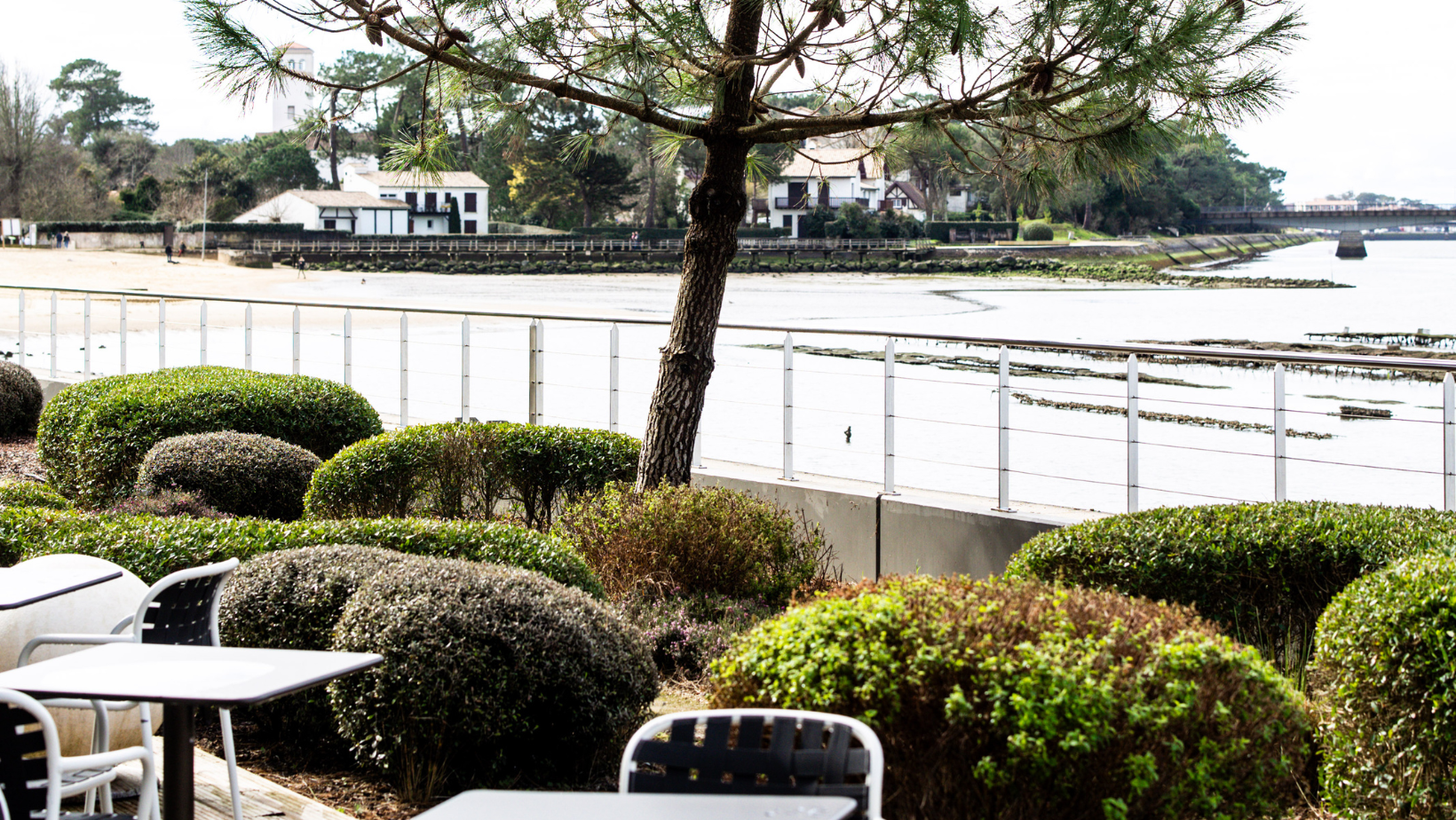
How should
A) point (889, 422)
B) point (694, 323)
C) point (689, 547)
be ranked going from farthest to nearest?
point (889, 422) → point (694, 323) → point (689, 547)

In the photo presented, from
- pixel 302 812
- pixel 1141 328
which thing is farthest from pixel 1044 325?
pixel 302 812

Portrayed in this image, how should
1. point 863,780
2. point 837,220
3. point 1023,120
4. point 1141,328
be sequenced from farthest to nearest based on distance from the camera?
point 837,220 < point 1141,328 < point 1023,120 < point 863,780

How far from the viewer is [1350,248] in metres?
104

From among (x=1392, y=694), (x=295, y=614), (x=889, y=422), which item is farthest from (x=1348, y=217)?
(x=295, y=614)

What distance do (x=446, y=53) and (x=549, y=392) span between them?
1190 centimetres

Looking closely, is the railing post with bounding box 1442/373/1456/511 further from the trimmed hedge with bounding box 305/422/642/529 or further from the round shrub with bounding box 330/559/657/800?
the trimmed hedge with bounding box 305/422/642/529

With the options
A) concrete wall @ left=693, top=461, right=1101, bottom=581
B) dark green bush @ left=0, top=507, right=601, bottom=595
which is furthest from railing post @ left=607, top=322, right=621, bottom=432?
dark green bush @ left=0, top=507, right=601, bottom=595

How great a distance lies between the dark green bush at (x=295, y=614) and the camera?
3.96m

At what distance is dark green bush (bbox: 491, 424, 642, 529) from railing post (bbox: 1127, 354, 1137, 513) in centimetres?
259

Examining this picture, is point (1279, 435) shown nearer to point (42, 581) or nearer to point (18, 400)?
point (42, 581)

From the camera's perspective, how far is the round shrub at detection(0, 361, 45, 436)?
1095 centimetres

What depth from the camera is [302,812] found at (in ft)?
10.9

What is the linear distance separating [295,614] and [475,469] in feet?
9.87

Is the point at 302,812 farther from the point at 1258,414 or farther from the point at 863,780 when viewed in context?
the point at 1258,414
